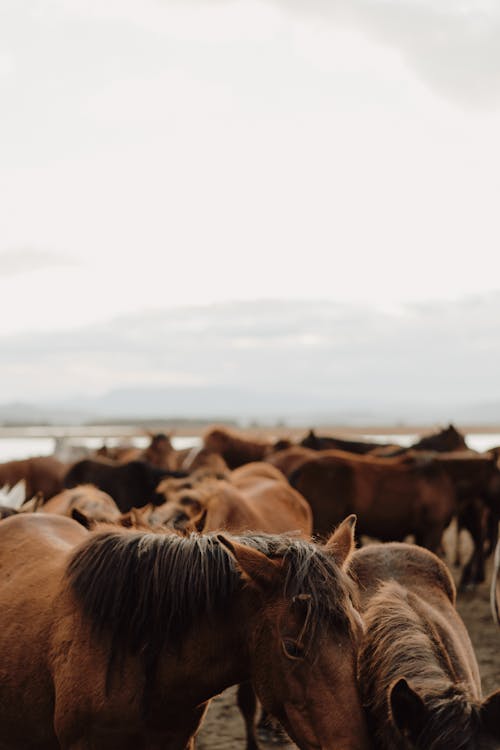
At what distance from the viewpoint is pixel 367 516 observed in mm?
10570

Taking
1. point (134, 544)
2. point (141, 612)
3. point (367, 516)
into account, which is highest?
point (134, 544)

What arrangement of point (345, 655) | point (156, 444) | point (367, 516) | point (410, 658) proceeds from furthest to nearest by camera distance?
point (156, 444) < point (367, 516) < point (410, 658) < point (345, 655)

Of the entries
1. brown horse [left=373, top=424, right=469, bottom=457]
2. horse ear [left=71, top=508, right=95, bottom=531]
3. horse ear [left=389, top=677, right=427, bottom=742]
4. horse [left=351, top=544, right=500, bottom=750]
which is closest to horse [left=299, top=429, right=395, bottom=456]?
brown horse [left=373, top=424, right=469, bottom=457]

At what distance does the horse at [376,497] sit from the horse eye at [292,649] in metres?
7.97

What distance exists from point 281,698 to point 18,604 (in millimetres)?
1301

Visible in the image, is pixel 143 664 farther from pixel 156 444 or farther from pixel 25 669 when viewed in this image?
pixel 156 444

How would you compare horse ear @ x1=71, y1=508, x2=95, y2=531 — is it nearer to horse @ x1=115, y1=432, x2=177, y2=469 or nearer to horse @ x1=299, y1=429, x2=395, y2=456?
horse @ x1=115, y1=432, x2=177, y2=469

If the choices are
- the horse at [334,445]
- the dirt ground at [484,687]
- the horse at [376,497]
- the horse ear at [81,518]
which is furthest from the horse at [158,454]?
the horse ear at [81,518]

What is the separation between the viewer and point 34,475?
13.8m

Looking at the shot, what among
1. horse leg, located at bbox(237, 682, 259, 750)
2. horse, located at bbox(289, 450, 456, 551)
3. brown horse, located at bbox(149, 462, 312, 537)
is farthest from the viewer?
horse, located at bbox(289, 450, 456, 551)

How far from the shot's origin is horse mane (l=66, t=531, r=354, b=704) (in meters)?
2.86

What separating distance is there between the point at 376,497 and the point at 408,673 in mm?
7893

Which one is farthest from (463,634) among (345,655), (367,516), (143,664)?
(367,516)

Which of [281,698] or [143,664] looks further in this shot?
[143,664]
